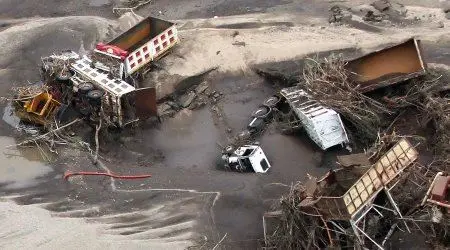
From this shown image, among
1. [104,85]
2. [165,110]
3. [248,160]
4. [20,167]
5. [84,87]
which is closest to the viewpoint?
→ [248,160]

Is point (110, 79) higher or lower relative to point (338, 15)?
lower

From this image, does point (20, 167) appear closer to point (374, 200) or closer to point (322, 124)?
point (322, 124)

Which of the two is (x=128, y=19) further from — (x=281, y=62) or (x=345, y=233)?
(x=345, y=233)

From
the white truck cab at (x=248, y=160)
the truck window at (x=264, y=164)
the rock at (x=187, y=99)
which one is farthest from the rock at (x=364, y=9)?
the truck window at (x=264, y=164)

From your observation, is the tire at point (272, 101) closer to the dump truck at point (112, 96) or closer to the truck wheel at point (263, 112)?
the truck wheel at point (263, 112)

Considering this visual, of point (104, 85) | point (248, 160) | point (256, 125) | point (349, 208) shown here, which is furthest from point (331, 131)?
point (104, 85)

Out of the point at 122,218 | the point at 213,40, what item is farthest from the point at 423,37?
the point at 122,218
